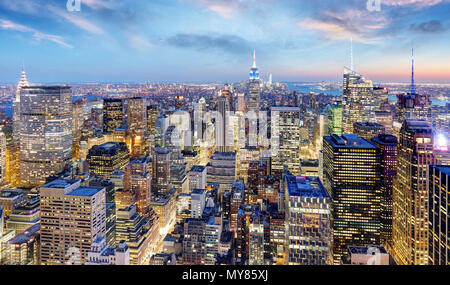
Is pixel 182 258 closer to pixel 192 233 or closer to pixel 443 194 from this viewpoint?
pixel 192 233

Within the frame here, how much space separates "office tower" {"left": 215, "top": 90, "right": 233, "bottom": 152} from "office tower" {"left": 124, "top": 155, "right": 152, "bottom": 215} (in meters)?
6.51

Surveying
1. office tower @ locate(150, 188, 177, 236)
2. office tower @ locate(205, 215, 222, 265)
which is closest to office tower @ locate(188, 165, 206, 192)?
office tower @ locate(150, 188, 177, 236)

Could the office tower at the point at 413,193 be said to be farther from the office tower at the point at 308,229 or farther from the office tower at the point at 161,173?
the office tower at the point at 161,173

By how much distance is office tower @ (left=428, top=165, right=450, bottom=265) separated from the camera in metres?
4.67

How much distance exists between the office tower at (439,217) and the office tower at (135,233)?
6.28m

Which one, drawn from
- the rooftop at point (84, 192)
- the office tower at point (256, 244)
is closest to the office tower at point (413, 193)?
→ the office tower at point (256, 244)

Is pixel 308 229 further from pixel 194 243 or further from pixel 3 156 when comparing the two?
pixel 3 156

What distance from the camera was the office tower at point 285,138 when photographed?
15.3 meters

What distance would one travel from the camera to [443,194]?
4.73 metres

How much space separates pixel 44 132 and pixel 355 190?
14.6 m

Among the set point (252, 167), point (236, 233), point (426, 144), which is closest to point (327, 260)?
point (236, 233)

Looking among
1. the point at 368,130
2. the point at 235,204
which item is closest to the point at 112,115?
the point at 235,204

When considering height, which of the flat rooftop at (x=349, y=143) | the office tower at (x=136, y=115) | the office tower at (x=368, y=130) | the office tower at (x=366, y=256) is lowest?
the office tower at (x=366, y=256)

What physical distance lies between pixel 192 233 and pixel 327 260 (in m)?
3.69
